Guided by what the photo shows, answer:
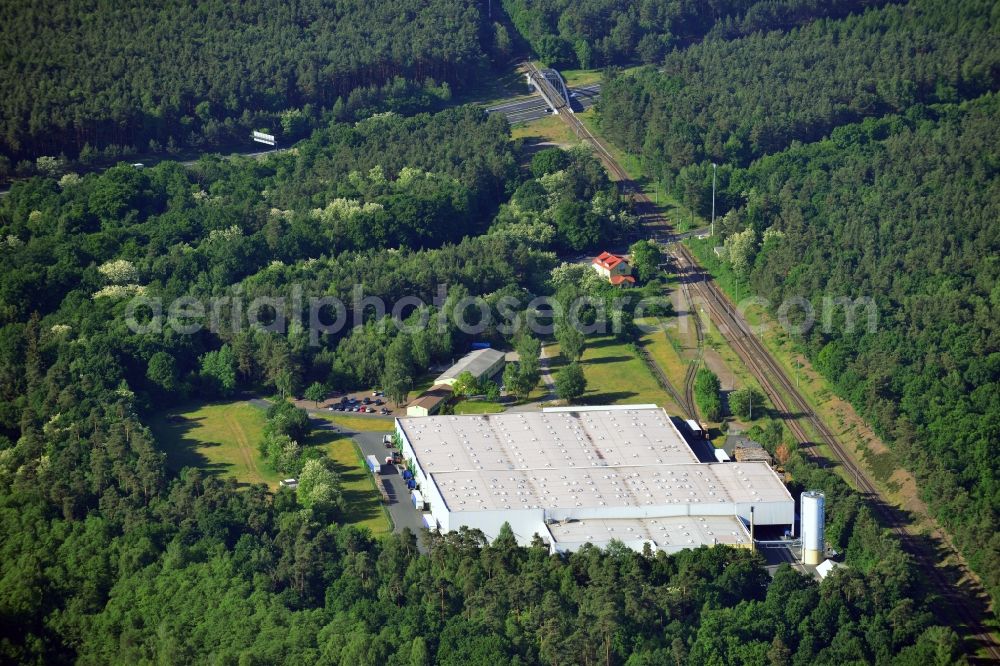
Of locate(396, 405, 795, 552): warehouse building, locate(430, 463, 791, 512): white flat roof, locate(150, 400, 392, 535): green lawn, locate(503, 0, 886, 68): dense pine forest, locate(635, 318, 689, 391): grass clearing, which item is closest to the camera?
locate(396, 405, 795, 552): warehouse building

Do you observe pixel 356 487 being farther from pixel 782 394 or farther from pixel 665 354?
pixel 782 394

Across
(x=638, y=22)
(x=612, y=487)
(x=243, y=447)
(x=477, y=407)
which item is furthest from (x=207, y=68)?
(x=612, y=487)

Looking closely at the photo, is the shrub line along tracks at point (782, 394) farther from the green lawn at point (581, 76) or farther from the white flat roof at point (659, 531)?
the green lawn at point (581, 76)

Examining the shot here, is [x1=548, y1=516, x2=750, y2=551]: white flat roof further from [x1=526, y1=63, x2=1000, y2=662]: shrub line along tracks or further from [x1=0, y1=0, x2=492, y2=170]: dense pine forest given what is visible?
[x1=0, y1=0, x2=492, y2=170]: dense pine forest

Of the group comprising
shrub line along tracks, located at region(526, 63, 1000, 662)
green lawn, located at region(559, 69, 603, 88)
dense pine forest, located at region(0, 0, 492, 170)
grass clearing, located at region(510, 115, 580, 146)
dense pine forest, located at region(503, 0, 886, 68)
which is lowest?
shrub line along tracks, located at region(526, 63, 1000, 662)

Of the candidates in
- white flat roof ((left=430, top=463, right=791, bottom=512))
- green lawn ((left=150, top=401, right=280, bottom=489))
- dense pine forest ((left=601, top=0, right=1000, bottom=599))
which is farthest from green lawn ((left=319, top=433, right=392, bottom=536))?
dense pine forest ((left=601, top=0, right=1000, bottom=599))

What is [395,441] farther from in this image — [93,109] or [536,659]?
[93,109]
